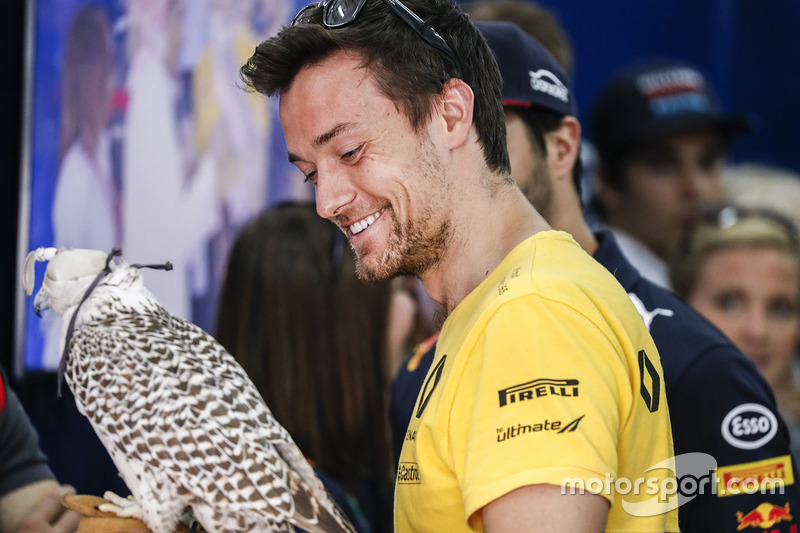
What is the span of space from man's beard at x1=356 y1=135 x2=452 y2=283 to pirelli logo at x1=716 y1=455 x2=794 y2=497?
0.79 metres

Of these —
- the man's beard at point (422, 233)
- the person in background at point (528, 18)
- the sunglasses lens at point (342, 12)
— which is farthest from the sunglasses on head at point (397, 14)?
the person in background at point (528, 18)

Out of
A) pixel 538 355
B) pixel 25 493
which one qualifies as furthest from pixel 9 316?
pixel 538 355

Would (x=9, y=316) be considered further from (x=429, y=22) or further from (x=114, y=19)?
(x=429, y=22)

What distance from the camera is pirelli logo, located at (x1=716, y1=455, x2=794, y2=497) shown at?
1.72 metres

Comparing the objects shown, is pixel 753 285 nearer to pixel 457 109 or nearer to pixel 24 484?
pixel 457 109

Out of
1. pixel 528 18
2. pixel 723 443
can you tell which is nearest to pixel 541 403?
pixel 723 443

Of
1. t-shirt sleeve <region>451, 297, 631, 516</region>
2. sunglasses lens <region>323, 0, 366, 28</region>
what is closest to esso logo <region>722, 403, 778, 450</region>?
t-shirt sleeve <region>451, 297, 631, 516</region>

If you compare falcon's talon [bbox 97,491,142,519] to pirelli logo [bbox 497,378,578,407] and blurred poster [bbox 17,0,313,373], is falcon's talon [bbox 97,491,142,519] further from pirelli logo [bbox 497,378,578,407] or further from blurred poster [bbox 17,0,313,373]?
pirelli logo [bbox 497,378,578,407]

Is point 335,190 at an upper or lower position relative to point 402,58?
lower

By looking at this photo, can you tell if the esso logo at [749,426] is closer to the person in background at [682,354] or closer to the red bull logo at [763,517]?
the person in background at [682,354]

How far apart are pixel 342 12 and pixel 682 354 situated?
96 cm

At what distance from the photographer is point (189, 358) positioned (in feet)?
4.65

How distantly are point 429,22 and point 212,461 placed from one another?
→ 763 mm

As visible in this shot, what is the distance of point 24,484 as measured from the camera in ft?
5.28
